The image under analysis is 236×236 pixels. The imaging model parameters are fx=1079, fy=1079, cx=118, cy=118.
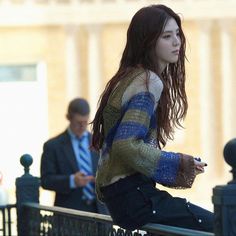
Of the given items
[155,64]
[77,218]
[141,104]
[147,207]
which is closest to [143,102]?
[141,104]

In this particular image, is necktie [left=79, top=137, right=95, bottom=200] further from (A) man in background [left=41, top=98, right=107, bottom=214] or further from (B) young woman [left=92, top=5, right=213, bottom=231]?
Answer: (B) young woman [left=92, top=5, right=213, bottom=231]

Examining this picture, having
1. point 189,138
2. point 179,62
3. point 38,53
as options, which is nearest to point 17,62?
point 38,53

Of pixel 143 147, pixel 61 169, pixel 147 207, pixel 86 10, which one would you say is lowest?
pixel 61 169

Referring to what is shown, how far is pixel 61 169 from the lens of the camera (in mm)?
7609

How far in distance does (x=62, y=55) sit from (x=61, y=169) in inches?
456

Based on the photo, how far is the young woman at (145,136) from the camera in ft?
13.3

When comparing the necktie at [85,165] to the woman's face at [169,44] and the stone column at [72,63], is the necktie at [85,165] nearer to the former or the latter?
the woman's face at [169,44]

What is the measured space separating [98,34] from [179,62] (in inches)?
584

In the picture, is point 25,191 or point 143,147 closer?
point 143,147

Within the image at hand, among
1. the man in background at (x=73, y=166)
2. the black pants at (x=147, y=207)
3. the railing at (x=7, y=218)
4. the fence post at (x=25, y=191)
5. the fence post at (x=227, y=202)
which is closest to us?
the fence post at (x=227, y=202)

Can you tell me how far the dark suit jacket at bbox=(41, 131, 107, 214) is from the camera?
24.5 feet

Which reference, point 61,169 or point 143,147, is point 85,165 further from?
point 143,147

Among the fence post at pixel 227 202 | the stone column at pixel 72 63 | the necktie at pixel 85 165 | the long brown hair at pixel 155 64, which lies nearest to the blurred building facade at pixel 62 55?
the stone column at pixel 72 63

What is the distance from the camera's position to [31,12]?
1891cm
